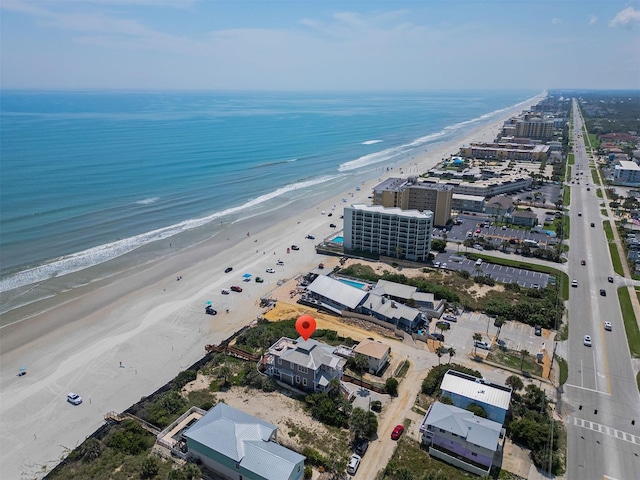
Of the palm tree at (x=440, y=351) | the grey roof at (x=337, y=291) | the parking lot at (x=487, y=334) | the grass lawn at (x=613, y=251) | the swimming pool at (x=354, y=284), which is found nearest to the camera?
the palm tree at (x=440, y=351)

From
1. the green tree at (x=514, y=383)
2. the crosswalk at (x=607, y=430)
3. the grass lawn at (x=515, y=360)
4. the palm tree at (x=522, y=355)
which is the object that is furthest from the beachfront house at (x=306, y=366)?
the crosswalk at (x=607, y=430)

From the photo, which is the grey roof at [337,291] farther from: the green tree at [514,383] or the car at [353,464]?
the car at [353,464]

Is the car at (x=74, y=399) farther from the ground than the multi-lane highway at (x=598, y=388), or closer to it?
closer to it

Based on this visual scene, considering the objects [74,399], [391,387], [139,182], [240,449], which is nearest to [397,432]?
[391,387]

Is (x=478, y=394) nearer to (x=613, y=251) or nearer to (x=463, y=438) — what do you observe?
(x=463, y=438)

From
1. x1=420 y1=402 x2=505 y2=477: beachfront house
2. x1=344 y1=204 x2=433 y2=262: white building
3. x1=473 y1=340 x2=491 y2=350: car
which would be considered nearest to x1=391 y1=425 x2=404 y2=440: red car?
x1=420 y1=402 x2=505 y2=477: beachfront house

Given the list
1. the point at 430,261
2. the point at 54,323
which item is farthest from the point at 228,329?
the point at 430,261
